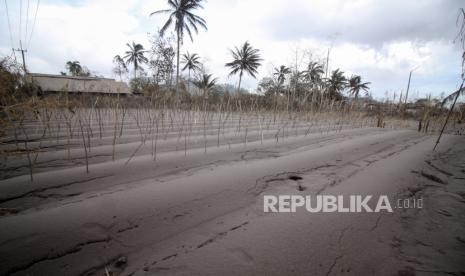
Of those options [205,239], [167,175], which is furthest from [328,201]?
[167,175]

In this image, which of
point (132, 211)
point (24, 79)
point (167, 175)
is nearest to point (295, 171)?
point (167, 175)

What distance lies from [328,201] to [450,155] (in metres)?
2.96

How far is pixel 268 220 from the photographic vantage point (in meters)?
1.14

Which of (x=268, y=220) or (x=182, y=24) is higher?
(x=182, y=24)

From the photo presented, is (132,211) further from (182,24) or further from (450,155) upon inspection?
(182,24)

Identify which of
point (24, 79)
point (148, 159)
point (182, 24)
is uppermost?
point (182, 24)

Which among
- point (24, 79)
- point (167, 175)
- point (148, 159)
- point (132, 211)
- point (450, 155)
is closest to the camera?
point (132, 211)

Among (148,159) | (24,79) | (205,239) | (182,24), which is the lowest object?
(205,239)

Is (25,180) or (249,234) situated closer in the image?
(249,234)

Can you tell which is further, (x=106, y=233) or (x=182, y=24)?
(x=182, y=24)

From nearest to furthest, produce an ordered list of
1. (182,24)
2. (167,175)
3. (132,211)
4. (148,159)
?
1. (132,211)
2. (167,175)
3. (148,159)
4. (182,24)

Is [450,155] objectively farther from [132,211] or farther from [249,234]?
[132,211]

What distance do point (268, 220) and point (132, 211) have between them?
766 mm

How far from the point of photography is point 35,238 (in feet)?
2.97
